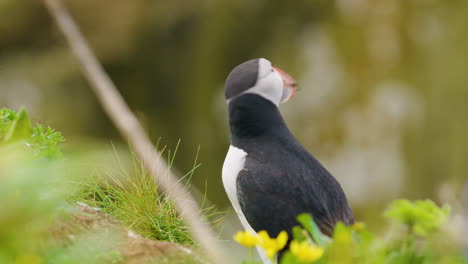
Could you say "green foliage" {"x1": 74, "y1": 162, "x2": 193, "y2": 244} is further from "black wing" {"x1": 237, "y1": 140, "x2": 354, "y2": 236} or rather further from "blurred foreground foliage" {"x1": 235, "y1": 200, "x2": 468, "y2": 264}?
"blurred foreground foliage" {"x1": 235, "y1": 200, "x2": 468, "y2": 264}

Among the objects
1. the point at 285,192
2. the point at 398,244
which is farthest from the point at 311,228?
the point at 285,192

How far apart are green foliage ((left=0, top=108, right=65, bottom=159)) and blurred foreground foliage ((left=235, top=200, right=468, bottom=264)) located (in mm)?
842

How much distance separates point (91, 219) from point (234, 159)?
764 millimetres

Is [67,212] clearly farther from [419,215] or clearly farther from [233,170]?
[419,215]

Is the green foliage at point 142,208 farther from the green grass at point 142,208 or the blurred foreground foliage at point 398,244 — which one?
the blurred foreground foliage at point 398,244

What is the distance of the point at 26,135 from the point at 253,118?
1142 mm

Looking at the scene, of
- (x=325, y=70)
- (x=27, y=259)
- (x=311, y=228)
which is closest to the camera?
(x=27, y=259)

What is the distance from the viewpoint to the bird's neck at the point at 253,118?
302 cm

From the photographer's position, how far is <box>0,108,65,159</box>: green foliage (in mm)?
2207

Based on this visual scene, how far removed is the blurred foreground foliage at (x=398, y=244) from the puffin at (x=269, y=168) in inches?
28.4

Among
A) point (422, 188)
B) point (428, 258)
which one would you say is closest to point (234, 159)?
point (428, 258)

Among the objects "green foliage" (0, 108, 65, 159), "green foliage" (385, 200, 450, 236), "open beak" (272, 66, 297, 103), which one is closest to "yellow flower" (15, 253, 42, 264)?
"green foliage" (0, 108, 65, 159)

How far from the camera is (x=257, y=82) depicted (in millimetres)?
3012

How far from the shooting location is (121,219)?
3027 millimetres
